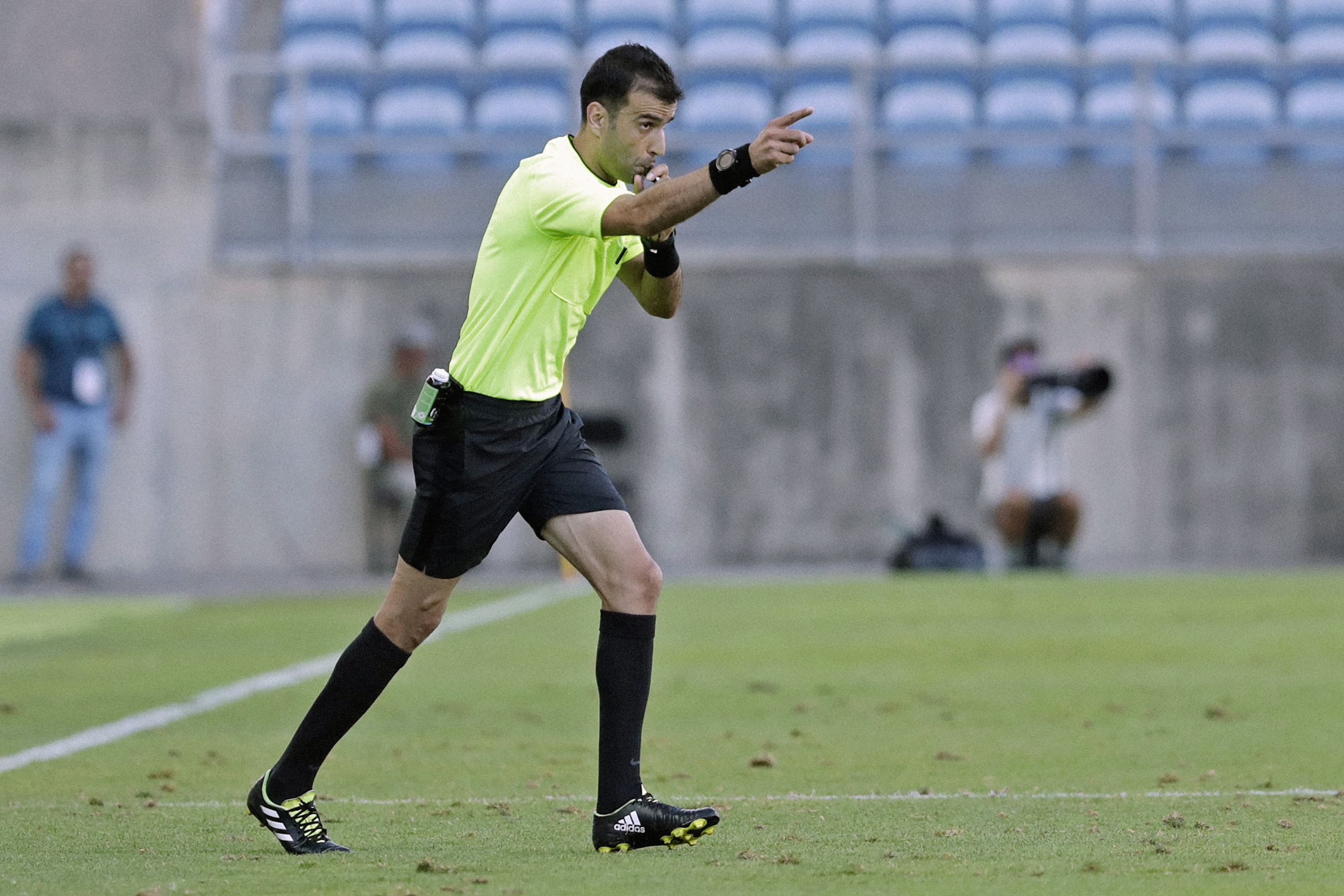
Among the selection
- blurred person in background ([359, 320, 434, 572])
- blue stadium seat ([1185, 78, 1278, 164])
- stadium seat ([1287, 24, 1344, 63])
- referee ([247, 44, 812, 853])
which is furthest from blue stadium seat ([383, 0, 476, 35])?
referee ([247, 44, 812, 853])

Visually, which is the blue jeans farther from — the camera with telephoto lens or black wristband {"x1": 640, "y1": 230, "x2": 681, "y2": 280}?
black wristband {"x1": 640, "y1": 230, "x2": 681, "y2": 280}

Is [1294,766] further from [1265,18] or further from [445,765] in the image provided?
[1265,18]

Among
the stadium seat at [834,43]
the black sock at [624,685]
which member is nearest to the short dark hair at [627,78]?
the black sock at [624,685]

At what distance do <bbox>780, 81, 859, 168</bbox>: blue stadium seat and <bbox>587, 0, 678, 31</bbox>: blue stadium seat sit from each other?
1713 mm

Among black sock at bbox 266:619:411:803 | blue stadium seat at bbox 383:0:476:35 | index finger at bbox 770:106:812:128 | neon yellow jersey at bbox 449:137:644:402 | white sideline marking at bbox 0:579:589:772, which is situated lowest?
white sideline marking at bbox 0:579:589:772

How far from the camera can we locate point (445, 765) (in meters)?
6.23

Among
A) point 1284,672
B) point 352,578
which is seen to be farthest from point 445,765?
point 352,578

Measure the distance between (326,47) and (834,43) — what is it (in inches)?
183

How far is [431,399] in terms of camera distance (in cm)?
472

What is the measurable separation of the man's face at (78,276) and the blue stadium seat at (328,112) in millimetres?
2034

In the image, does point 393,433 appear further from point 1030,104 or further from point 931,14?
point 931,14

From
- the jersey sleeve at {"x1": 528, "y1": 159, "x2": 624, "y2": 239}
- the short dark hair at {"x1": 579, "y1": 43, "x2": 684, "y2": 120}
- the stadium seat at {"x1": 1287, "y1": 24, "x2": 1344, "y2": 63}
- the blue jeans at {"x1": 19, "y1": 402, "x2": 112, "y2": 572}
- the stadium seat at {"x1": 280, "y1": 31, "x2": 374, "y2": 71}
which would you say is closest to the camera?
the jersey sleeve at {"x1": 528, "y1": 159, "x2": 624, "y2": 239}

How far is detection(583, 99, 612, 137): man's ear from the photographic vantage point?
474 cm

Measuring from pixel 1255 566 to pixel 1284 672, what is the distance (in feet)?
31.7
